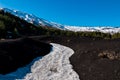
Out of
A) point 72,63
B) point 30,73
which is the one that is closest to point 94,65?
point 72,63

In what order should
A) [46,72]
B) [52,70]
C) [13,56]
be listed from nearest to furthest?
[46,72] → [52,70] → [13,56]

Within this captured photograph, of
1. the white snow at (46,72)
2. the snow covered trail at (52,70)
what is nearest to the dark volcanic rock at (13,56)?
the white snow at (46,72)

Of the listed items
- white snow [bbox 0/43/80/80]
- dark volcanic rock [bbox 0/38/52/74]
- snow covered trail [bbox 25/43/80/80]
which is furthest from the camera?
dark volcanic rock [bbox 0/38/52/74]

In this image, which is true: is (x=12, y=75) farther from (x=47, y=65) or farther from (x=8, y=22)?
(x=8, y=22)

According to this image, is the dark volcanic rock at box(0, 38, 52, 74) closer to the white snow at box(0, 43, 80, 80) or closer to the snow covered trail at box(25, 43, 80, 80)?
the white snow at box(0, 43, 80, 80)

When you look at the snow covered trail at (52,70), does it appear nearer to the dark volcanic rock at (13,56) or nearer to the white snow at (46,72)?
the white snow at (46,72)

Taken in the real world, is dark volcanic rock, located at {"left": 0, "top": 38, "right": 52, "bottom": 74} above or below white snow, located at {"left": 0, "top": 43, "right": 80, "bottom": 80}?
above

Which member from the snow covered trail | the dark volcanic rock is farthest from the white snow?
the dark volcanic rock

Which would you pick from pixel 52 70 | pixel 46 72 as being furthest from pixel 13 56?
pixel 46 72

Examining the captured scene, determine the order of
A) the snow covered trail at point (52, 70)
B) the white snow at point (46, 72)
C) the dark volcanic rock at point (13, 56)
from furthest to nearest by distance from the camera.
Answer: the dark volcanic rock at point (13, 56) < the snow covered trail at point (52, 70) < the white snow at point (46, 72)

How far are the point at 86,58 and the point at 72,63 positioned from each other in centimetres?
190

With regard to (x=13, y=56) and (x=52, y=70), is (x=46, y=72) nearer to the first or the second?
(x=52, y=70)

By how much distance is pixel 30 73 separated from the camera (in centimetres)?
3094

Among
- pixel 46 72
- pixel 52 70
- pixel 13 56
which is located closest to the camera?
pixel 46 72
